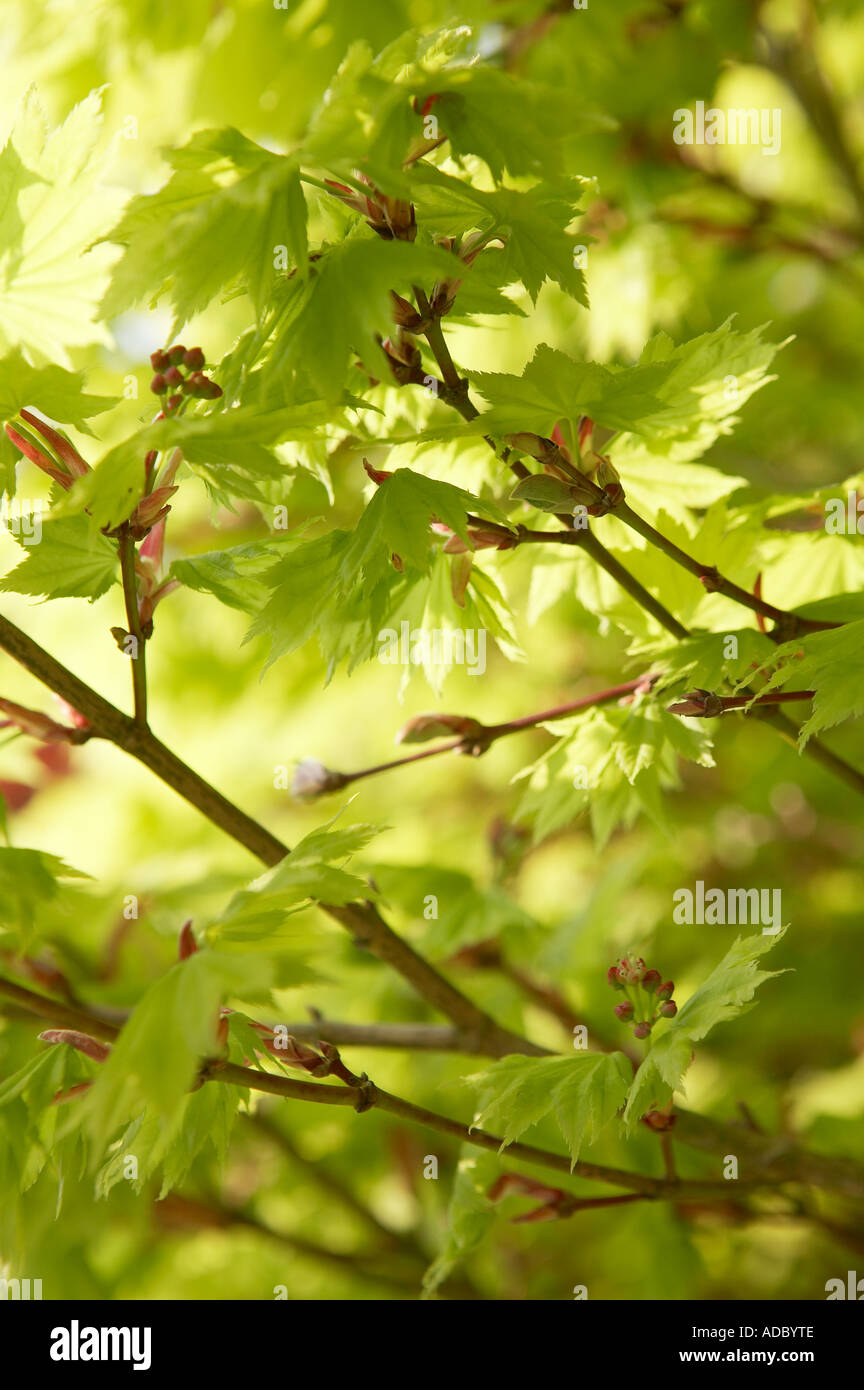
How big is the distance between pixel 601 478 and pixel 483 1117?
672 mm

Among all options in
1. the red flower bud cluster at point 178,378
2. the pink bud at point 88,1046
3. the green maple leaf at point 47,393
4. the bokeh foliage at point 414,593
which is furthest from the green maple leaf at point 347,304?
the pink bud at point 88,1046

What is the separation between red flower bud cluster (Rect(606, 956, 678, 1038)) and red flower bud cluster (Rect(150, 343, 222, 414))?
0.76m

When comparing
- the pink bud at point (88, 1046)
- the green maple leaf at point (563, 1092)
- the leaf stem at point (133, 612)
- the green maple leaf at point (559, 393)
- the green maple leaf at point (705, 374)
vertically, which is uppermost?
the green maple leaf at point (705, 374)

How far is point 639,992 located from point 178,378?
2.70 ft

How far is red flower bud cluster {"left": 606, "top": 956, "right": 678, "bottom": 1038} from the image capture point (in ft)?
4.19

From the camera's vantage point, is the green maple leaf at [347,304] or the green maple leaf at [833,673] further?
the green maple leaf at [833,673]

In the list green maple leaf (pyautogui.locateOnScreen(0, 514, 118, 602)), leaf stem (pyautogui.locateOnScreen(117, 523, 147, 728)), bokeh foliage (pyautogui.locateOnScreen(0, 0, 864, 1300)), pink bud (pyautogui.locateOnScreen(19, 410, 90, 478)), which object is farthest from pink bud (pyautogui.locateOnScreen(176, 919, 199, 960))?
pink bud (pyautogui.locateOnScreen(19, 410, 90, 478))

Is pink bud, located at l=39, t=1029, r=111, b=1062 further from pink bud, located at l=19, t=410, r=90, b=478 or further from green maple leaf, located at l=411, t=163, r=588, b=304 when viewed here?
green maple leaf, located at l=411, t=163, r=588, b=304

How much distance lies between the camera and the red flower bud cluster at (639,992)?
4.19ft

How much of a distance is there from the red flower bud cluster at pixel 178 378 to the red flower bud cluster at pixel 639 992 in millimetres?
758

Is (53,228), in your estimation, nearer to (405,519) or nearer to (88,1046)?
(405,519)

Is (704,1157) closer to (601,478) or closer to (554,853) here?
(601,478)

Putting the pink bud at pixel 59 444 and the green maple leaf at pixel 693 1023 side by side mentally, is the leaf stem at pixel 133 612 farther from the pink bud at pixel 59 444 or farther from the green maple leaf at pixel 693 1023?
the green maple leaf at pixel 693 1023

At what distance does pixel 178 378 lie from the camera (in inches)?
43.1
